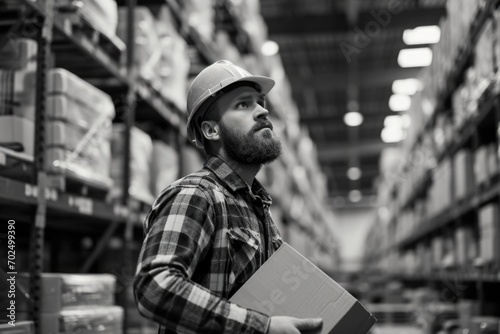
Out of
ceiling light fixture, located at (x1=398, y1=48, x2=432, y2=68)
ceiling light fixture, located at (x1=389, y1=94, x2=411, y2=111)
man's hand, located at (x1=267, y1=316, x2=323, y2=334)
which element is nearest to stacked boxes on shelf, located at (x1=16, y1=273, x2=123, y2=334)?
man's hand, located at (x1=267, y1=316, x2=323, y2=334)

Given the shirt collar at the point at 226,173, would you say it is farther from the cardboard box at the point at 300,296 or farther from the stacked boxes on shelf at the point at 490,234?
the stacked boxes on shelf at the point at 490,234

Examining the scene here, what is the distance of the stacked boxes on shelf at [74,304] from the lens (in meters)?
3.12

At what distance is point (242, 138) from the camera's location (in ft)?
7.21

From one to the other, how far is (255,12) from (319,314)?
22.5 ft

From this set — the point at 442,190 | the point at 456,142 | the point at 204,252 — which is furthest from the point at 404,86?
the point at 204,252

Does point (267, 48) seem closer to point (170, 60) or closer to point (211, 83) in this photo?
point (170, 60)

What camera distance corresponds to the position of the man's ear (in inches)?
89.1

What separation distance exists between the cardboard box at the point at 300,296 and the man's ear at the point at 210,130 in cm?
46

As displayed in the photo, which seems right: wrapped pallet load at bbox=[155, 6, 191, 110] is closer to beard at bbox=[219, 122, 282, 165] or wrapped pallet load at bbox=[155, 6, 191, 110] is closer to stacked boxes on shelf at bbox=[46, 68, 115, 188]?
stacked boxes on shelf at bbox=[46, 68, 115, 188]

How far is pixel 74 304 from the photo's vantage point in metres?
3.32

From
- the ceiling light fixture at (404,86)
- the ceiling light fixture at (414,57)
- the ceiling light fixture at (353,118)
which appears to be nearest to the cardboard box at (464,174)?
the ceiling light fixture at (414,57)

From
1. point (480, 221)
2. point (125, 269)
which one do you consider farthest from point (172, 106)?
point (480, 221)

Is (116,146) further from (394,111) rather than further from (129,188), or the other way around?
(394,111)

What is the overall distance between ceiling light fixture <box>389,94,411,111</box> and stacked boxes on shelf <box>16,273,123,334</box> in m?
15.5
